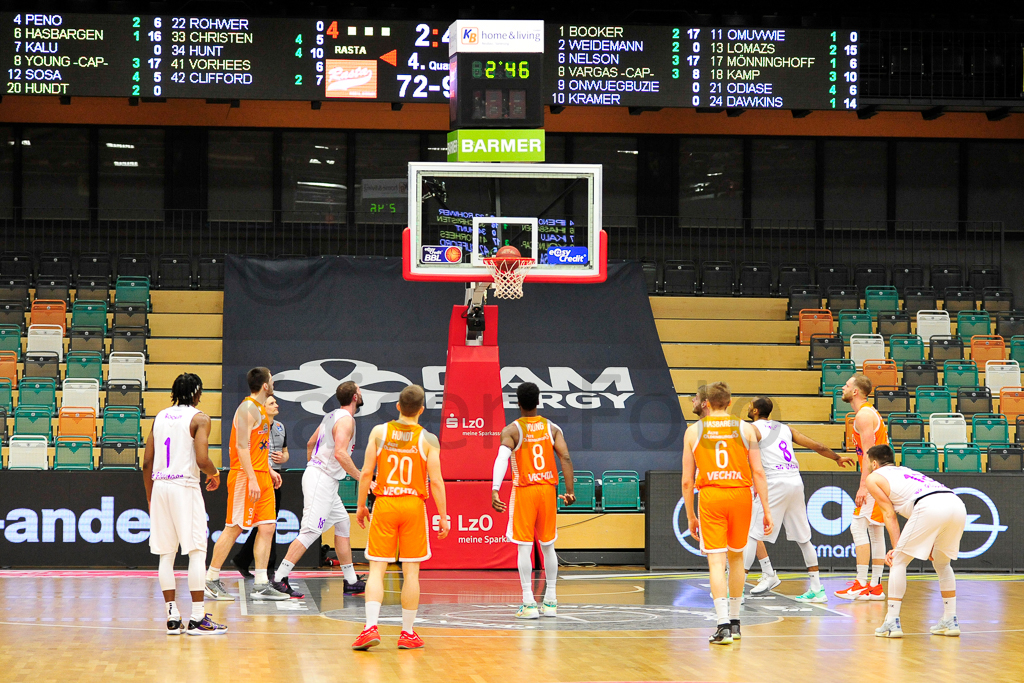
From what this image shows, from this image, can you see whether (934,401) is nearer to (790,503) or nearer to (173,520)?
(790,503)

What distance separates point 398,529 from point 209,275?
483 inches

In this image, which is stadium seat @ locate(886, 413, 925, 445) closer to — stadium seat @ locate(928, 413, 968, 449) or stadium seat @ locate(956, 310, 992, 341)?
stadium seat @ locate(928, 413, 968, 449)

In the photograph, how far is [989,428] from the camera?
16.9 meters

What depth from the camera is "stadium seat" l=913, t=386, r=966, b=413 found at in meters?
17.7

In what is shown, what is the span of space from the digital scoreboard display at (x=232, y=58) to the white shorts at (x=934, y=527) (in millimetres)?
9872

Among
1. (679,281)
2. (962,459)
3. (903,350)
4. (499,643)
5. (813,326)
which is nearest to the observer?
(499,643)

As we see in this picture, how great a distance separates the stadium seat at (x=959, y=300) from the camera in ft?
66.8

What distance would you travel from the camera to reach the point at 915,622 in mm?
10164

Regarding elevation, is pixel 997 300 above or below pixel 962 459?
above

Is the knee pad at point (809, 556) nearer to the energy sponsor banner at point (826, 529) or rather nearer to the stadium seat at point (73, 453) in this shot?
the energy sponsor banner at point (826, 529)

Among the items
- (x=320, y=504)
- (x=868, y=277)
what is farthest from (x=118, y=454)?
(x=868, y=277)

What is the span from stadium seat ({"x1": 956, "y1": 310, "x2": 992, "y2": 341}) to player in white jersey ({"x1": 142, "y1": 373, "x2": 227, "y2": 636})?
14403 mm

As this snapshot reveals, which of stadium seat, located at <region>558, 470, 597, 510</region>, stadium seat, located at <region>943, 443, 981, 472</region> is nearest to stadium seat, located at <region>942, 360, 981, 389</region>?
stadium seat, located at <region>943, 443, 981, 472</region>

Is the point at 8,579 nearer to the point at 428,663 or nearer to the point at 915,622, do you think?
the point at 428,663
